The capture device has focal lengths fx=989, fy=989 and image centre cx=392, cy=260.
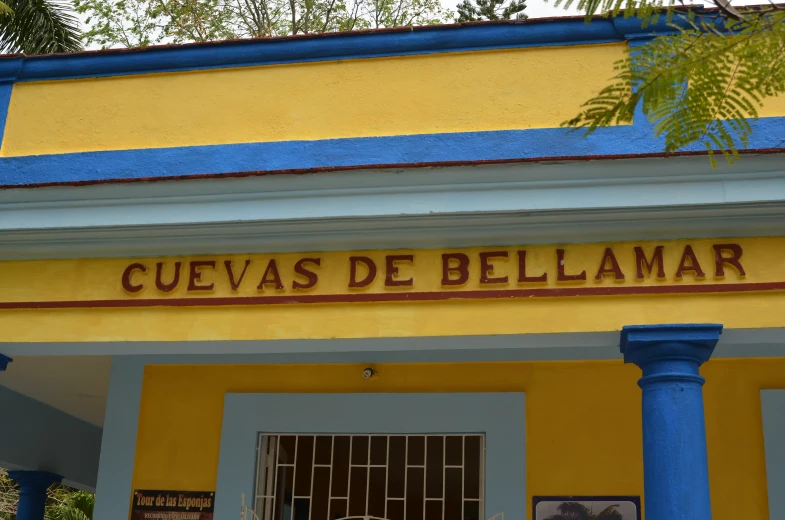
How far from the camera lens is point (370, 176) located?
6.48m

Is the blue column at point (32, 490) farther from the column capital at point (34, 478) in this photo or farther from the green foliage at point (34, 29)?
the green foliage at point (34, 29)

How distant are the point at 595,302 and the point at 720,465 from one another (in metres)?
2.02

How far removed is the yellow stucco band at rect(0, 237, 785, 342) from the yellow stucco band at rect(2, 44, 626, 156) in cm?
113

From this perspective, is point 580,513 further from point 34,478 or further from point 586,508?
point 34,478

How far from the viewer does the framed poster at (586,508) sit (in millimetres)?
7387

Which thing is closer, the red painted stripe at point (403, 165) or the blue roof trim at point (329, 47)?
the red painted stripe at point (403, 165)

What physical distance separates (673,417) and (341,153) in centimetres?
299

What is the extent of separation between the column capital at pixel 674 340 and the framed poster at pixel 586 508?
181 cm

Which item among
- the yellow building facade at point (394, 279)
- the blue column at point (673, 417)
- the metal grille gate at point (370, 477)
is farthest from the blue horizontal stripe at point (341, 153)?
the metal grille gate at point (370, 477)

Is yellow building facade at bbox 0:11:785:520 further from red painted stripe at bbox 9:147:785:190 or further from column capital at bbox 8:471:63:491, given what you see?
column capital at bbox 8:471:63:491

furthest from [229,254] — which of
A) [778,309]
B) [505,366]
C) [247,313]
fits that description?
[778,309]

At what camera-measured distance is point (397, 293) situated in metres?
6.48

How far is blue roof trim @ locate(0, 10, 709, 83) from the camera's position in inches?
283

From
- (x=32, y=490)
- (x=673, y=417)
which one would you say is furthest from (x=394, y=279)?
(x=32, y=490)
